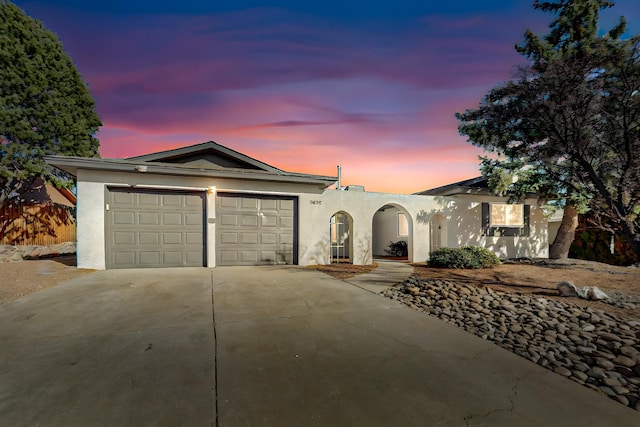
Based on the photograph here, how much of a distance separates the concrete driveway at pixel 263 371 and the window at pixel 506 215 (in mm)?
10263

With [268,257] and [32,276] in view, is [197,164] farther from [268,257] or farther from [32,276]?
[32,276]

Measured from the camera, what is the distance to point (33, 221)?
1284 centimetres

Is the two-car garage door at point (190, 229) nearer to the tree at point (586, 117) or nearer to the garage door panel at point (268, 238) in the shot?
the garage door panel at point (268, 238)

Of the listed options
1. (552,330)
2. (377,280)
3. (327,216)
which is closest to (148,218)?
(327,216)

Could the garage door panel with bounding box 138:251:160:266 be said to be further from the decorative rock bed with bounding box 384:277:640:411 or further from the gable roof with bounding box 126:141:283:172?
the decorative rock bed with bounding box 384:277:640:411

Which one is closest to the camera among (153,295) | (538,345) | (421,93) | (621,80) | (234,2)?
(538,345)

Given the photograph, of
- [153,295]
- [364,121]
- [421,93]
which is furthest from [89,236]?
[421,93]

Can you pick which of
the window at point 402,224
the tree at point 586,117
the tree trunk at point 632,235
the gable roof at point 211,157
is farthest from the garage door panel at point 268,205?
the tree trunk at point 632,235

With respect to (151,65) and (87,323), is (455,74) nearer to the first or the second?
(151,65)

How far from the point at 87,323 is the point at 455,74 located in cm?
1070

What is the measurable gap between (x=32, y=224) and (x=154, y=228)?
9.49m

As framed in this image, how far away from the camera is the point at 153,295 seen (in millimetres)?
5223

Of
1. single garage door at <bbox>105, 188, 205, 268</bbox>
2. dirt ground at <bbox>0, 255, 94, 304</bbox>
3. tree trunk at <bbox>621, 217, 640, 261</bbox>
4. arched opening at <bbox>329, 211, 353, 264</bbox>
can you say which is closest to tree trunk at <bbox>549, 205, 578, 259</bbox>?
tree trunk at <bbox>621, 217, 640, 261</bbox>

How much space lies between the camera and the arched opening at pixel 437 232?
40.3 feet
